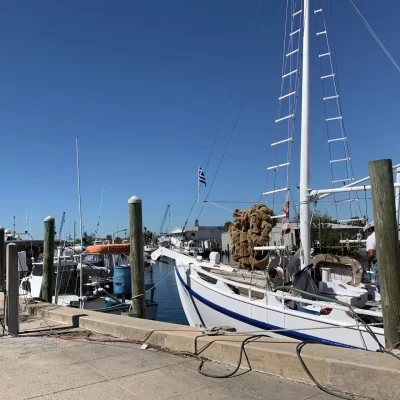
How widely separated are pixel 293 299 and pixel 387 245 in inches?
171

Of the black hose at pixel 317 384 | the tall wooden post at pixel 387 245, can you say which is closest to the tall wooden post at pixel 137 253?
the black hose at pixel 317 384

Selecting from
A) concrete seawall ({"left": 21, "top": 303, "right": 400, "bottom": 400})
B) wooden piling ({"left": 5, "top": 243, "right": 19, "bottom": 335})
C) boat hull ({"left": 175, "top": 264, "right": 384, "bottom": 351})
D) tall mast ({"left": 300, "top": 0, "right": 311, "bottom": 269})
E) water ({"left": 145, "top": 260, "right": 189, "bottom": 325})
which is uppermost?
tall mast ({"left": 300, "top": 0, "right": 311, "bottom": 269})

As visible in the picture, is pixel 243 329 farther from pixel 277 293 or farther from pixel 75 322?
pixel 75 322

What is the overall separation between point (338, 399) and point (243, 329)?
7.10 m

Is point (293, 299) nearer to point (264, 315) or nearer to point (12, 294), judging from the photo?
point (264, 315)

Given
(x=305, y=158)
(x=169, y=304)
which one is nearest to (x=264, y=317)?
(x=305, y=158)

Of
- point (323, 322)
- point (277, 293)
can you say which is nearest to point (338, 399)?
point (323, 322)

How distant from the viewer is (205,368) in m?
5.64

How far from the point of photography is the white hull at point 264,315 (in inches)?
338

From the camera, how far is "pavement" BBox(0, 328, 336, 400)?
4.74 m

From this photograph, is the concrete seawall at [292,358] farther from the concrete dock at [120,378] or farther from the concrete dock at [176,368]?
the concrete dock at [120,378]

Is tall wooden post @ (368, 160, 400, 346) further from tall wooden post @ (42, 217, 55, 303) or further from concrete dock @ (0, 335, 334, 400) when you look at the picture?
tall wooden post @ (42, 217, 55, 303)

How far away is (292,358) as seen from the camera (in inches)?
198

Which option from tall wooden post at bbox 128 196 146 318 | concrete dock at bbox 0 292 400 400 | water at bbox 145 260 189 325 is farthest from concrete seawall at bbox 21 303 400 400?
water at bbox 145 260 189 325
